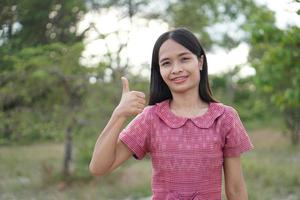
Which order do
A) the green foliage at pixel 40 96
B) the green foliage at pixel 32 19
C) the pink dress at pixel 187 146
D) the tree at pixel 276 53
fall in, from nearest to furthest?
the pink dress at pixel 187 146, the green foliage at pixel 32 19, the tree at pixel 276 53, the green foliage at pixel 40 96

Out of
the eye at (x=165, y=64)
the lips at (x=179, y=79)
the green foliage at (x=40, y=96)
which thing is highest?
the eye at (x=165, y=64)

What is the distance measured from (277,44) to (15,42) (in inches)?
123

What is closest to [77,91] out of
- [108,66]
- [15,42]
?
[108,66]

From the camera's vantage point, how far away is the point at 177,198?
5.61 feet

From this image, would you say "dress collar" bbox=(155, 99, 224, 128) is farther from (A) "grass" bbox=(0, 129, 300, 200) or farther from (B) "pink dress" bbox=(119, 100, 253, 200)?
(A) "grass" bbox=(0, 129, 300, 200)

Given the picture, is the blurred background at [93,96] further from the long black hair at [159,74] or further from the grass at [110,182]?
the long black hair at [159,74]

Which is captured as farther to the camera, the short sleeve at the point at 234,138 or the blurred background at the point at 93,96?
the blurred background at the point at 93,96

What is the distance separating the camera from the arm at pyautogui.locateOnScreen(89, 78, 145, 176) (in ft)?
5.74

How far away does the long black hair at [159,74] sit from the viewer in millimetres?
1836

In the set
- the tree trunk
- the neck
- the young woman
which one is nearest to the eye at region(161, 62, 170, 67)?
the young woman

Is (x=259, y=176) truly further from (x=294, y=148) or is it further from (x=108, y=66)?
(x=294, y=148)

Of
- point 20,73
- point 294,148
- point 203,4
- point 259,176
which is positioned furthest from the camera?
point 294,148

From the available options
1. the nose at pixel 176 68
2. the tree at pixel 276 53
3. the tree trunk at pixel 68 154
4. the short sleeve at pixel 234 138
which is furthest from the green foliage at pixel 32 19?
the tree trunk at pixel 68 154

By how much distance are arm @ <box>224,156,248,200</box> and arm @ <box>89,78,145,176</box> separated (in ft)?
1.26
